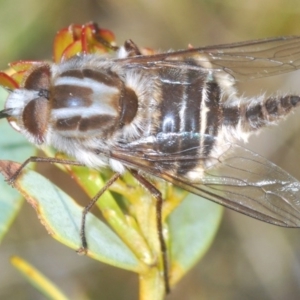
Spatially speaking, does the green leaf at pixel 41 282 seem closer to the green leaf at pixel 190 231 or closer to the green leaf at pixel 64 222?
the green leaf at pixel 64 222

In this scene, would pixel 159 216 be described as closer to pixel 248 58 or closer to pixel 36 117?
pixel 36 117

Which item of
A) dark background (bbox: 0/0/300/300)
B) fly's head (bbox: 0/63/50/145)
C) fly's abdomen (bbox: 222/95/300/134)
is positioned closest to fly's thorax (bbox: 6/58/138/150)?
fly's head (bbox: 0/63/50/145)

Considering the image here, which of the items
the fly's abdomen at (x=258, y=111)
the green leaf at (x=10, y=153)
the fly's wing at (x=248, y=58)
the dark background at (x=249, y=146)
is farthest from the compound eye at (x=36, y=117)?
the dark background at (x=249, y=146)

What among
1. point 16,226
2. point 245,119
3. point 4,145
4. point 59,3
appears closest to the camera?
point 4,145

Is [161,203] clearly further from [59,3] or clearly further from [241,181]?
[59,3]

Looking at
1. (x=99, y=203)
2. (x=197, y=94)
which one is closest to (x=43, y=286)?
(x=99, y=203)

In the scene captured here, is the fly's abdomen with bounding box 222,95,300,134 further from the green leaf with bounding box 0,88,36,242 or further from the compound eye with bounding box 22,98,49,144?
the green leaf with bounding box 0,88,36,242
